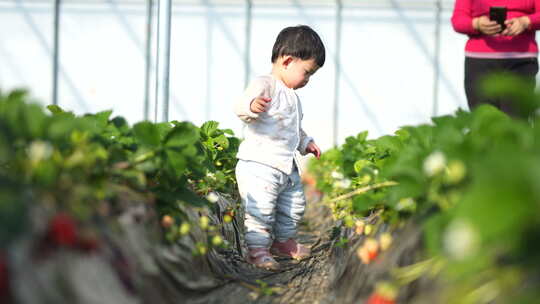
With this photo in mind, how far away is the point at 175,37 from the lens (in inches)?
368

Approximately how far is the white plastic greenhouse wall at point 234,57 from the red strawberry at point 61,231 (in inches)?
312

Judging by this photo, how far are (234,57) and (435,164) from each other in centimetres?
800

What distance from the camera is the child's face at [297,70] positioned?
3645mm

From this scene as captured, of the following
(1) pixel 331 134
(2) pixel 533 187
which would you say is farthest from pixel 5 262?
(1) pixel 331 134

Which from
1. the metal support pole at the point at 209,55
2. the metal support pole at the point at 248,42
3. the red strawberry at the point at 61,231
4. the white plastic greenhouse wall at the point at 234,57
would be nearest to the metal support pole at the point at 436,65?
the white plastic greenhouse wall at the point at 234,57

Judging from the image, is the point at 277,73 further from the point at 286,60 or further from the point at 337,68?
the point at 337,68

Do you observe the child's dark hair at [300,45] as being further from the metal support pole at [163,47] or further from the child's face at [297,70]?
the metal support pole at [163,47]

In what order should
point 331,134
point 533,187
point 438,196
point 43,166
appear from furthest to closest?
point 331,134 → point 438,196 → point 43,166 → point 533,187

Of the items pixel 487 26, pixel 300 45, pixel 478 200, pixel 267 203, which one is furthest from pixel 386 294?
pixel 487 26

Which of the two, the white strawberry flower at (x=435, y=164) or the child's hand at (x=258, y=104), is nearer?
the white strawberry flower at (x=435, y=164)

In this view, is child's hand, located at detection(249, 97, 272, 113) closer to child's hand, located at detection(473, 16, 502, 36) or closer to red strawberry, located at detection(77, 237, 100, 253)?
child's hand, located at detection(473, 16, 502, 36)

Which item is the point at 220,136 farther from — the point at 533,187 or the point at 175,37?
the point at 175,37

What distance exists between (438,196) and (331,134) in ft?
25.3

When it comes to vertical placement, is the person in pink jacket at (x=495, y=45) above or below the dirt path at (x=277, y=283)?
above
